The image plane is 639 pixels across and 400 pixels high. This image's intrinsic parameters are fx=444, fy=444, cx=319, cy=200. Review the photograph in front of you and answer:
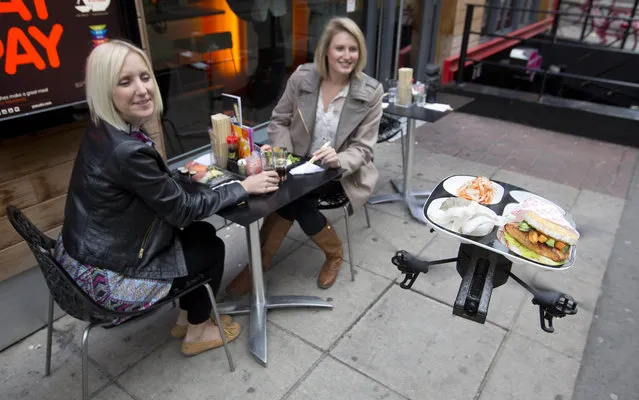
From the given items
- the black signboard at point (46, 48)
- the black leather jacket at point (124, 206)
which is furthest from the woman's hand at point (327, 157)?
the black signboard at point (46, 48)

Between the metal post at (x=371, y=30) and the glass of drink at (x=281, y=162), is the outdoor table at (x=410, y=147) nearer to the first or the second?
the glass of drink at (x=281, y=162)

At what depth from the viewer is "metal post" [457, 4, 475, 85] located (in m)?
6.05

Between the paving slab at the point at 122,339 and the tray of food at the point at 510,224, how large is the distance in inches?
70.3

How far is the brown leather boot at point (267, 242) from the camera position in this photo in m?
2.75

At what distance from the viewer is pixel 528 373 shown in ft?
7.51

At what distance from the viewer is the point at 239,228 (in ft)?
11.5

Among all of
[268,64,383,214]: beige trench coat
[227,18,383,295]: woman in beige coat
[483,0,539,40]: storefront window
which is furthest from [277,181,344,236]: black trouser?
[483,0,539,40]: storefront window

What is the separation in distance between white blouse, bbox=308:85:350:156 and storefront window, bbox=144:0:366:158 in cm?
131

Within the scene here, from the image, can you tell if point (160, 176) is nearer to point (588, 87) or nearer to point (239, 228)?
point (239, 228)

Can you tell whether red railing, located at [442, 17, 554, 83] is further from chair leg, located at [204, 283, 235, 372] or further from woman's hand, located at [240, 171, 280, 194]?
chair leg, located at [204, 283, 235, 372]

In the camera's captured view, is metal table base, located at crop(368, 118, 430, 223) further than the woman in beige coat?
Yes

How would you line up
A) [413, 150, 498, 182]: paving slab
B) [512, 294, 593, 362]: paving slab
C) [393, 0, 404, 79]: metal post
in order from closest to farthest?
1. [512, 294, 593, 362]: paving slab
2. [413, 150, 498, 182]: paving slab
3. [393, 0, 404, 79]: metal post

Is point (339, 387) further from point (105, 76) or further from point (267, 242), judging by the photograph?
point (105, 76)

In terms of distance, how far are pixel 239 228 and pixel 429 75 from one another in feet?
6.44
